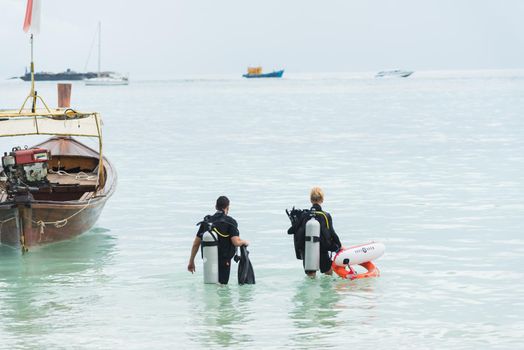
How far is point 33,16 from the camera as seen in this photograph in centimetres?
2358

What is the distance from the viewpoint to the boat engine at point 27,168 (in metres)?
20.9

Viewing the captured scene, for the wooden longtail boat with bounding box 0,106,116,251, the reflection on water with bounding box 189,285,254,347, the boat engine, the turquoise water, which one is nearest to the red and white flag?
the wooden longtail boat with bounding box 0,106,116,251

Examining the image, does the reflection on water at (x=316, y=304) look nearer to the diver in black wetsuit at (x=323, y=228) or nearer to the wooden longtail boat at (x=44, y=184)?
the diver in black wetsuit at (x=323, y=228)

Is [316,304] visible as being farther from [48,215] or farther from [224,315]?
[48,215]

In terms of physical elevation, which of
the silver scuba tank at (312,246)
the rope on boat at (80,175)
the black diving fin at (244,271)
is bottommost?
the black diving fin at (244,271)

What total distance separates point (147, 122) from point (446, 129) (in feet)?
84.9

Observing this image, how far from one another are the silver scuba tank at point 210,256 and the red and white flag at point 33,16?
9.90 meters

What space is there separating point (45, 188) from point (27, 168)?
1.85 ft

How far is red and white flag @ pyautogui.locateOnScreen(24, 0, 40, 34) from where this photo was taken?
23562 mm

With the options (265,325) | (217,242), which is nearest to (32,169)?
(217,242)

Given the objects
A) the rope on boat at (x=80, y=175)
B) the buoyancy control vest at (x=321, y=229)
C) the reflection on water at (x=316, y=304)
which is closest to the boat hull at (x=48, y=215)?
the rope on boat at (x=80, y=175)

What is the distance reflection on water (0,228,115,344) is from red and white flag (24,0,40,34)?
→ 4.88 m

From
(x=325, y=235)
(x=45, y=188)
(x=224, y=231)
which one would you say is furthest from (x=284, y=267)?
(x=45, y=188)

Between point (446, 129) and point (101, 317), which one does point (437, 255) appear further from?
point (446, 129)
